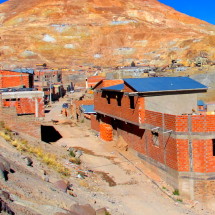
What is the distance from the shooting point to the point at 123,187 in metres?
12.2

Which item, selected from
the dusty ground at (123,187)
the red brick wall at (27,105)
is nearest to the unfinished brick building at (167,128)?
the dusty ground at (123,187)

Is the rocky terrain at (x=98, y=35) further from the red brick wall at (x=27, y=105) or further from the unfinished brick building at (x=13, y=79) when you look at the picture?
the red brick wall at (x=27, y=105)

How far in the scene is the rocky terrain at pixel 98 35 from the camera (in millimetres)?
83438

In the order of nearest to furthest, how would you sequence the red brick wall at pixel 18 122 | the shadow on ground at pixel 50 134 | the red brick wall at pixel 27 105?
1. the red brick wall at pixel 18 122
2. the red brick wall at pixel 27 105
3. the shadow on ground at pixel 50 134

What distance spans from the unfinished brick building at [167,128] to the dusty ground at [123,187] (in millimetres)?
562

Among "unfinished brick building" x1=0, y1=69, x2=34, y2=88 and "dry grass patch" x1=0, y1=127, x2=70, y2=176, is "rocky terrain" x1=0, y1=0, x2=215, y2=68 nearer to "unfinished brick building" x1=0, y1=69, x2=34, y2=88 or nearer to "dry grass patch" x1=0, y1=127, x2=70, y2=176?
"unfinished brick building" x1=0, y1=69, x2=34, y2=88

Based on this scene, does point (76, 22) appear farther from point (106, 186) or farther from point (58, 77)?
point (106, 186)

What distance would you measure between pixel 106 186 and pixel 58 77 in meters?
52.8

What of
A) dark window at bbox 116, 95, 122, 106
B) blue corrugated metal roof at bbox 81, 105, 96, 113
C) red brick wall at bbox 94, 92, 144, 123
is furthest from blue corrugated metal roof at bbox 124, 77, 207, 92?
blue corrugated metal roof at bbox 81, 105, 96, 113

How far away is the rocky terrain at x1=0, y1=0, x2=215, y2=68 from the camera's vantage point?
83.4 m

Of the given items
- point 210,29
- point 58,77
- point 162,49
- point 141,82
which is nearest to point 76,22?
point 162,49

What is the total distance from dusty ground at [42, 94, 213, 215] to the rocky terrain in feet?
177

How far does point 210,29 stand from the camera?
11544cm

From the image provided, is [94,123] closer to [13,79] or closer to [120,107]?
[120,107]
